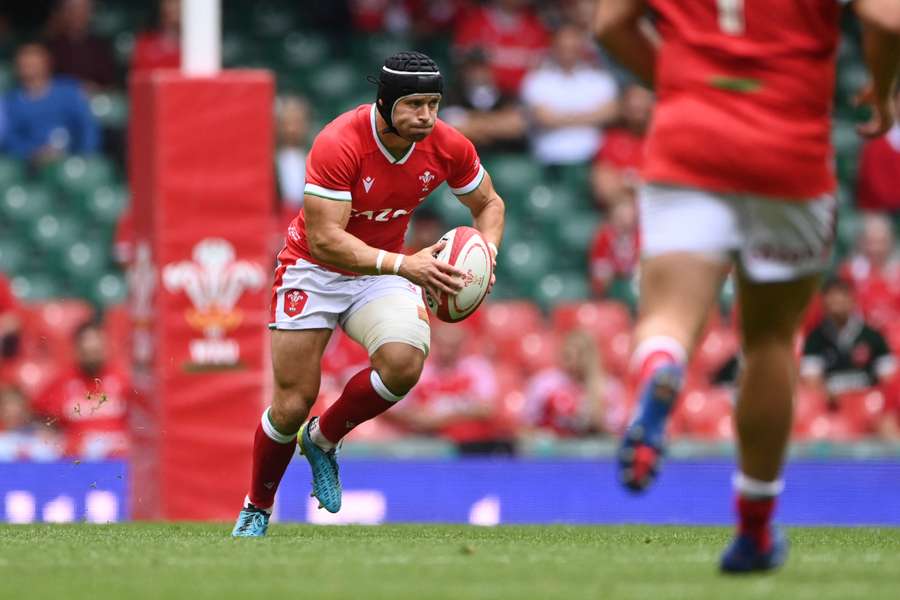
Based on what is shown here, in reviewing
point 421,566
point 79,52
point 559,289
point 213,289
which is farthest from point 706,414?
point 421,566

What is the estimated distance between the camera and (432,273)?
7.27 metres

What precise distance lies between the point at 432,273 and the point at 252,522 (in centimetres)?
152

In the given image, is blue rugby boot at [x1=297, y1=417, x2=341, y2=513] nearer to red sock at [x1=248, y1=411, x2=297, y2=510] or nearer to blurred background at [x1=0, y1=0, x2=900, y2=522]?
red sock at [x1=248, y1=411, x2=297, y2=510]

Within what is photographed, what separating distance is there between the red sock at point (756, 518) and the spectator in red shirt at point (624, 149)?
9.47 m

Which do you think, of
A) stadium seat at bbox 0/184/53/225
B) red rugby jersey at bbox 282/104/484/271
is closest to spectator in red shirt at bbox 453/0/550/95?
stadium seat at bbox 0/184/53/225

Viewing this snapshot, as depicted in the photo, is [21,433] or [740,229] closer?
[740,229]

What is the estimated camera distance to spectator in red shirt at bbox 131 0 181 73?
15055 mm

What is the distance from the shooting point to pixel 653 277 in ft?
16.6

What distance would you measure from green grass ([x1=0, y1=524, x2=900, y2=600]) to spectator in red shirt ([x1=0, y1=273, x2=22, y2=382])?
16.2 ft

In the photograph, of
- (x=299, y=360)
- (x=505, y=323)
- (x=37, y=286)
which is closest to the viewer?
(x=299, y=360)

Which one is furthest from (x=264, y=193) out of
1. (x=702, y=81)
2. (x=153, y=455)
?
(x=702, y=81)

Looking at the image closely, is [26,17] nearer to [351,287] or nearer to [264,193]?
[264,193]

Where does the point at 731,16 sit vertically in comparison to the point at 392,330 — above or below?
above

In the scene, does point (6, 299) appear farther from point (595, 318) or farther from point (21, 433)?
point (595, 318)
